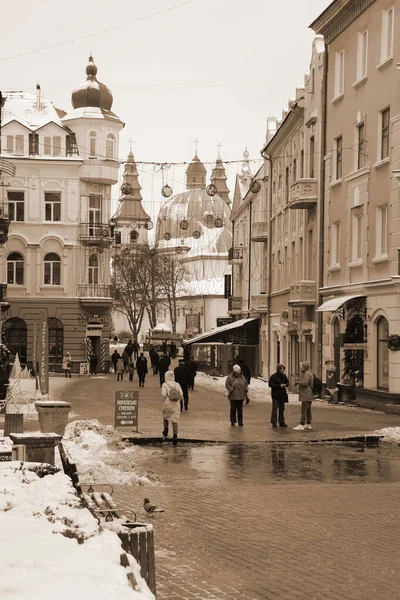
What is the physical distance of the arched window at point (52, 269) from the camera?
65.4 m

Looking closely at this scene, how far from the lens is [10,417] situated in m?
20.1

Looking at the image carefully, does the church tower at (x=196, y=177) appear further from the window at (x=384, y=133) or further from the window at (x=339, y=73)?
the window at (x=384, y=133)

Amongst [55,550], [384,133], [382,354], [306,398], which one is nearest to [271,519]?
[55,550]

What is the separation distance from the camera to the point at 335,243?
125ft

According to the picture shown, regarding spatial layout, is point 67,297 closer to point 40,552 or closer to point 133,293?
point 133,293

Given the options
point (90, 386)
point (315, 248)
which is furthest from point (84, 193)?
point (315, 248)

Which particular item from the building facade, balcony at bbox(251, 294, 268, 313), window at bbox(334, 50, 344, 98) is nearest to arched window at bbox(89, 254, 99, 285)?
the building facade

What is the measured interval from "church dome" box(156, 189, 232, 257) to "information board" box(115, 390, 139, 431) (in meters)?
131

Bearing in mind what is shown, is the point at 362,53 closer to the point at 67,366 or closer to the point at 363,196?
the point at 363,196

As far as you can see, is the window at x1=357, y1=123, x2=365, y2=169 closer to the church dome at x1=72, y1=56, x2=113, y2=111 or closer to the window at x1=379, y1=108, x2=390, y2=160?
the window at x1=379, y1=108, x2=390, y2=160

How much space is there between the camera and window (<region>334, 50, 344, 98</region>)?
37984mm

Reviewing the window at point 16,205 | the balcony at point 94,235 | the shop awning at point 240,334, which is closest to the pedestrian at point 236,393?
the shop awning at point 240,334

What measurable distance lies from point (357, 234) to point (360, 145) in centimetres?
277

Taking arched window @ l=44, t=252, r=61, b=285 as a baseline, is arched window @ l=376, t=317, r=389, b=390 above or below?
below
